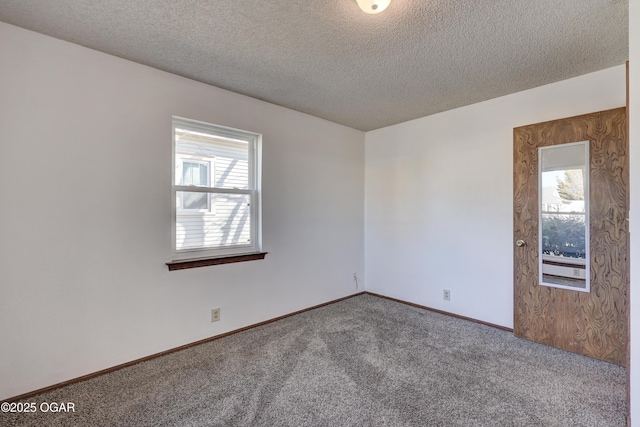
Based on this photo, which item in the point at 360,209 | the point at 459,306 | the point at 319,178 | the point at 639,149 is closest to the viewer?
the point at 639,149

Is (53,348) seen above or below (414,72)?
below

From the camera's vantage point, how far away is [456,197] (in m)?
3.39

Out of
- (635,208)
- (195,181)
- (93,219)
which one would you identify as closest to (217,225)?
(195,181)

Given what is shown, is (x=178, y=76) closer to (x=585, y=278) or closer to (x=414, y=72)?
(x=414, y=72)

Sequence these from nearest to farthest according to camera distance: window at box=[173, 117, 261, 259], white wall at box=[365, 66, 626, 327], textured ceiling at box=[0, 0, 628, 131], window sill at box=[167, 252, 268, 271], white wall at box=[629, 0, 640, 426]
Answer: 1. white wall at box=[629, 0, 640, 426]
2. textured ceiling at box=[0, 0, 628, 131]
3. window sill at box=[167, 252, 268, 271]
4. window at box=[173, 117, 261, 259]
5. white wall at box=[365, 66, 626, 327]

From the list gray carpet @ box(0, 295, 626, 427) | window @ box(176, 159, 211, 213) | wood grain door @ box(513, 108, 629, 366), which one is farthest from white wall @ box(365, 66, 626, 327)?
window @ box(176, 159, 211, 213)

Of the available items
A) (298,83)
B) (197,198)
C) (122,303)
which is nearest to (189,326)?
(122,303)

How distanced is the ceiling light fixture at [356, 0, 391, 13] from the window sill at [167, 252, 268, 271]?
2.34m

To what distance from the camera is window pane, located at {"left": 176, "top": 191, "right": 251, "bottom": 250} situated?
269cm

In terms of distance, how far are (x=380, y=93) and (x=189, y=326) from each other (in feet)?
9.60

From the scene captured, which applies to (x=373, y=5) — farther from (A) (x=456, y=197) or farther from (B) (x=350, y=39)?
(A) (x=456, y=197)

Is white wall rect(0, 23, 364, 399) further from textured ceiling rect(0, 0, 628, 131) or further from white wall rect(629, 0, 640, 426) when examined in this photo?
white wall rect(629, 0, 640, 426)

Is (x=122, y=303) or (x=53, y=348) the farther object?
(x=122, y=303)

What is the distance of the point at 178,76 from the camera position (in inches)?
101
